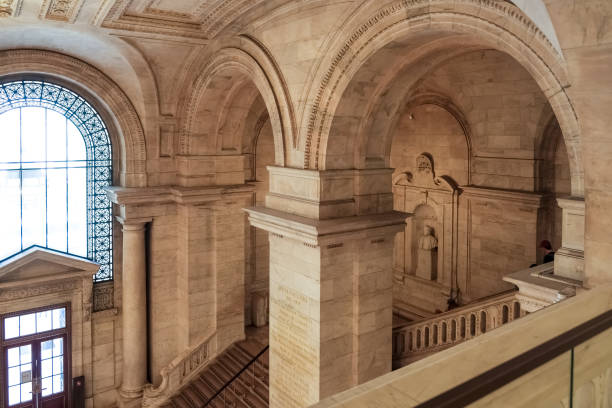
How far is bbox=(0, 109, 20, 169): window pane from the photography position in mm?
11430

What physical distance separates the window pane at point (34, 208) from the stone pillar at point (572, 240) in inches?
427

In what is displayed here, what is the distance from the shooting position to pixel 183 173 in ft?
40.1

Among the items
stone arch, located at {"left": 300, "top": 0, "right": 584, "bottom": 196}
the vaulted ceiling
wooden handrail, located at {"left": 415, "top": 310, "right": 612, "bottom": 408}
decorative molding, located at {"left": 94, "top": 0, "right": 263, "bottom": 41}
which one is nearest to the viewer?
wooden handrail, located at {"left": 415, "top": 310, "right": 612, "bottom": 408}

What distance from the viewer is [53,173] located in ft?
40.1

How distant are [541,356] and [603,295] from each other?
0.76 meters

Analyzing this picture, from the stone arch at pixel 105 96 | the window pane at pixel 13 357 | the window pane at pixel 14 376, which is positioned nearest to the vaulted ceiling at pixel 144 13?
the stone arch at pixel 105 96

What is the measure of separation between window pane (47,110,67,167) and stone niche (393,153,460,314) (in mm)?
8111

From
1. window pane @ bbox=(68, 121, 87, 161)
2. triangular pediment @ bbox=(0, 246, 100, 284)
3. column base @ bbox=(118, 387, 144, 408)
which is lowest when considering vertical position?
column base @ bbox=(118, 387, 144, 408)

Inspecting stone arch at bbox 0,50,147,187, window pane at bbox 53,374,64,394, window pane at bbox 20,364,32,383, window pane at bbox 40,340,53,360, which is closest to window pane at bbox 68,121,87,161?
stone arch at bbox 0,50,147,187

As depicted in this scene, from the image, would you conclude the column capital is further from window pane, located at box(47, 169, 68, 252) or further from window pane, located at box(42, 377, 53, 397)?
window pane, located at box(42, 377, 53, 397)

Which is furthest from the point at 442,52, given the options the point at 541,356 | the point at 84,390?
the point at 84,390

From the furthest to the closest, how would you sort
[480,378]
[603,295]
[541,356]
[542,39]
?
[542,39], [603,295], [541,356], [480,378]

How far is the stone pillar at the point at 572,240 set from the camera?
205 inches

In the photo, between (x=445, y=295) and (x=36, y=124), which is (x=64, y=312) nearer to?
(x=36, y=124)
